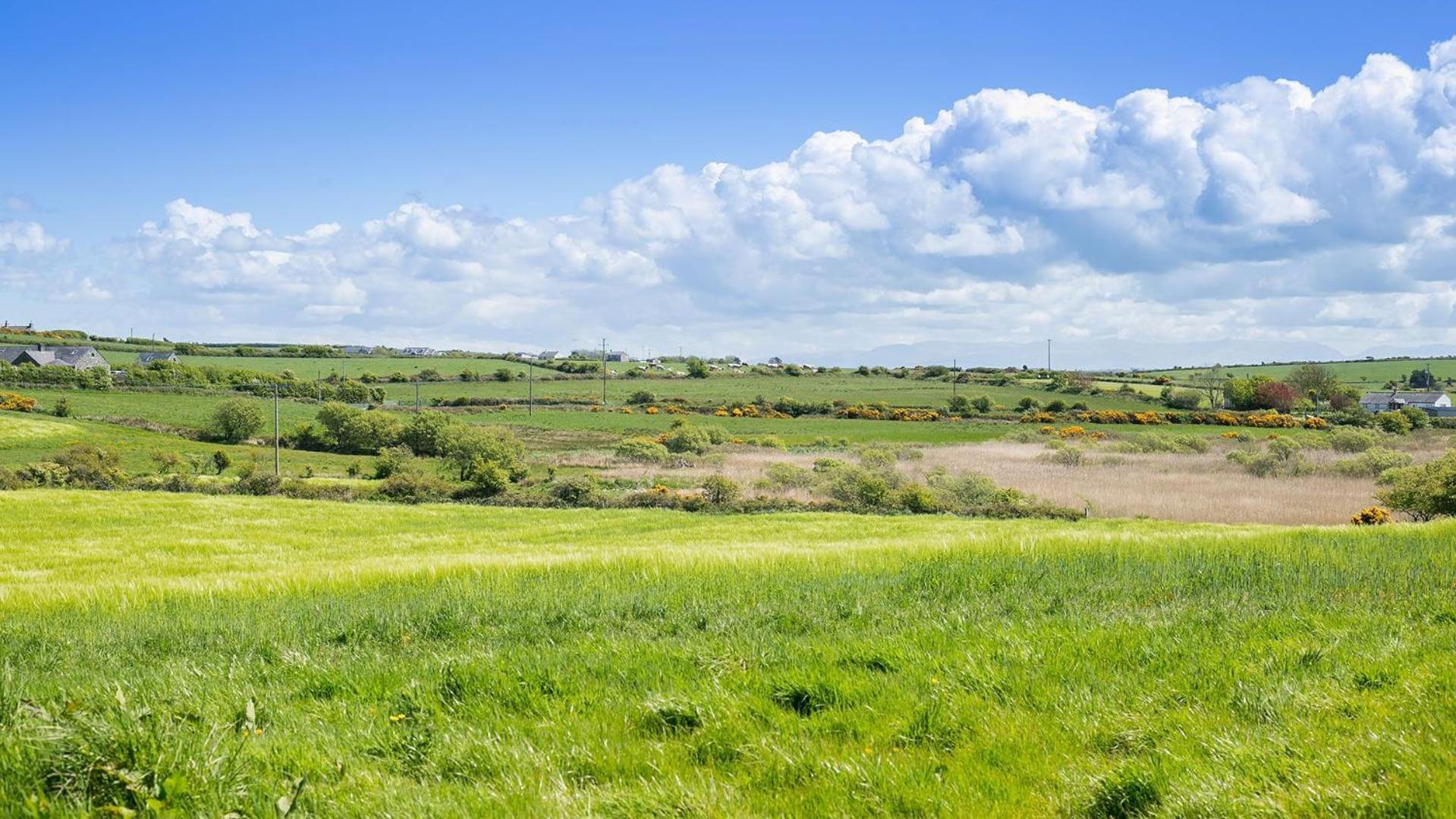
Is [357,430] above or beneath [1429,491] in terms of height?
beneath

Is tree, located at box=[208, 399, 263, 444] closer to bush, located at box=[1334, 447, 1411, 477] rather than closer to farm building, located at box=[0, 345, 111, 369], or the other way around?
farm building, located at box=[0, 345, 111, 369]

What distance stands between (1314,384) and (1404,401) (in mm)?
10436

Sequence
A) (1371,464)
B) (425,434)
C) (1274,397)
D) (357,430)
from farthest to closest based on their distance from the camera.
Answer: (1274,397) < (357,430) < (425,434) < (1371,464)

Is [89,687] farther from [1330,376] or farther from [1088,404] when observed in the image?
[1330,376]

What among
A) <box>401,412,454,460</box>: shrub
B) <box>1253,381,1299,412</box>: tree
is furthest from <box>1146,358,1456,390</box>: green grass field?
<box>401,412,454,460</box>: shrub

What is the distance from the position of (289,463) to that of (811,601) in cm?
6958

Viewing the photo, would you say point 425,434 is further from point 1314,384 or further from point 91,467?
point 1314,384

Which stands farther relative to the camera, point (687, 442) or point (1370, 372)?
point (1370, 372)

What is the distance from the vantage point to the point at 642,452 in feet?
237

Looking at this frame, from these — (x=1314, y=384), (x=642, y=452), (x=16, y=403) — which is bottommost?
(x=642, y=452)

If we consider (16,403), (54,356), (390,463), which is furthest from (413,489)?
(54,356)

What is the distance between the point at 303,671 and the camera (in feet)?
23.6

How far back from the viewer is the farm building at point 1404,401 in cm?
11265

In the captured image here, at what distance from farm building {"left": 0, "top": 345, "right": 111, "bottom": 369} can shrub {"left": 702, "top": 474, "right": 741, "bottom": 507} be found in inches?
4950
